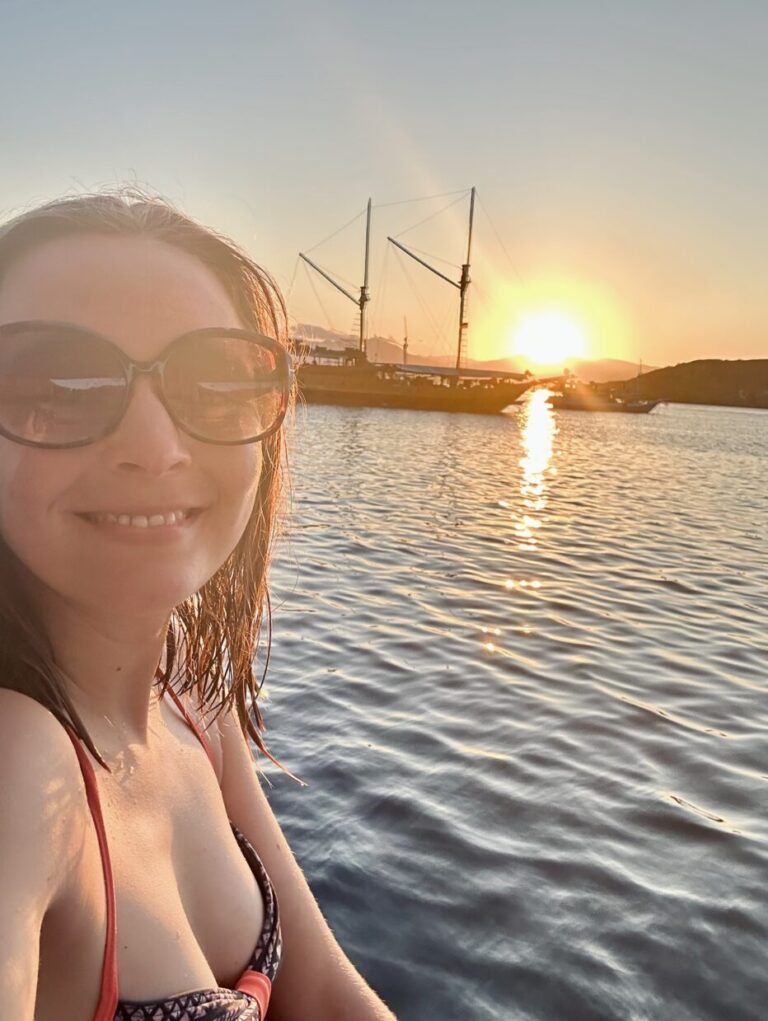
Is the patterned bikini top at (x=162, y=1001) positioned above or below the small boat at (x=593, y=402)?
below

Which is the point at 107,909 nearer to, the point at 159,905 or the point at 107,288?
the point at 159,905

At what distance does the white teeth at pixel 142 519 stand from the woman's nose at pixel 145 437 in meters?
0.07

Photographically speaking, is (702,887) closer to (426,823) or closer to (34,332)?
(426,823)

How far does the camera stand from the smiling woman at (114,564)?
1.23 m

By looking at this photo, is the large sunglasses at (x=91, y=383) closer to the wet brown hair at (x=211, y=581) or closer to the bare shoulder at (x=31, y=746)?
the wet brown hair at (x=211, y=581)

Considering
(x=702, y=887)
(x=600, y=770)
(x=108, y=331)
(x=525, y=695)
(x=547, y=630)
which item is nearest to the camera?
(x=108, y=331)

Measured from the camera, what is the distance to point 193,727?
2.04 m

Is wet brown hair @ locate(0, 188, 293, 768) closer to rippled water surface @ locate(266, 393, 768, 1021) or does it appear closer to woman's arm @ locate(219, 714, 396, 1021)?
woman's arm @ locate(219, 714, 396, 1021)

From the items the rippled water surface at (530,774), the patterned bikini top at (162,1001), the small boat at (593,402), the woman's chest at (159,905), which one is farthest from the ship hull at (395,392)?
the patterned bikini top at (162,1001)

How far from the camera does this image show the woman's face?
133 cm

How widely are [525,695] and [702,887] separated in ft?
8.89

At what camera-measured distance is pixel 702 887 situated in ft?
13.8

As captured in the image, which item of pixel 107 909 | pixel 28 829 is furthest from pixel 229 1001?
pixel 28 829

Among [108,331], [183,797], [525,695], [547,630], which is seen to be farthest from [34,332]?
[547,630]
